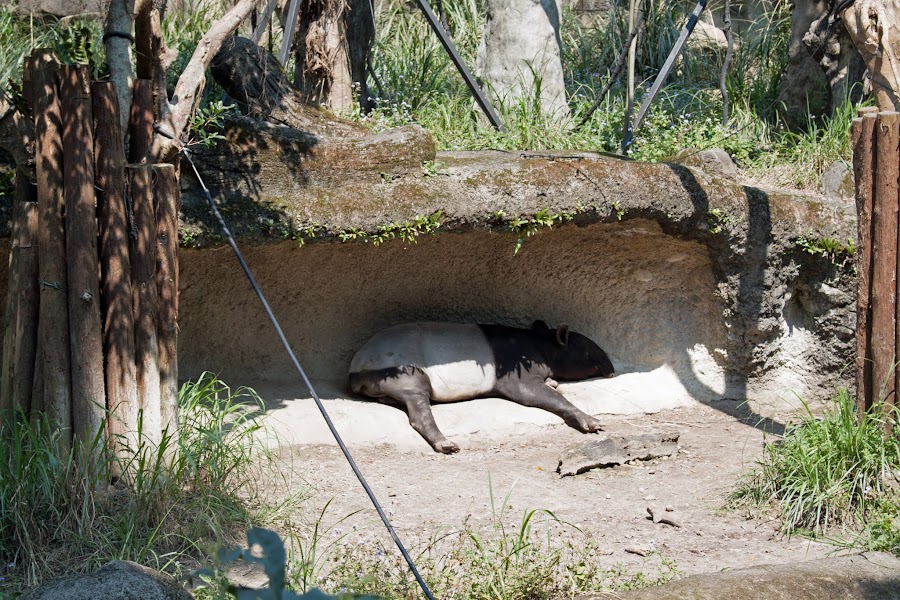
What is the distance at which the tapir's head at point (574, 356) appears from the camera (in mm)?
7355

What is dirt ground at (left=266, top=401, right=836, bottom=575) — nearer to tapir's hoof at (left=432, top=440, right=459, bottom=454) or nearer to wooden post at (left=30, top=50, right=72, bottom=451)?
tapir's hoof at (left=432, top=440, right=459, bottom=454)

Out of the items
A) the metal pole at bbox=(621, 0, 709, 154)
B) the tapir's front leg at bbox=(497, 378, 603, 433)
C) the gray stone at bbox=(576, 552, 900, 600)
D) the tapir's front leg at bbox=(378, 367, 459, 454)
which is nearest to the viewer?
the gray stone at bbox=(576, 552, 900, 600)

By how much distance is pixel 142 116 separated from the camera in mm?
4750

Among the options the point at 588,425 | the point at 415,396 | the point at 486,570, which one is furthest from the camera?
the point at 588,425

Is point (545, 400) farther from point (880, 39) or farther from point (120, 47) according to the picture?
point (120, 47)

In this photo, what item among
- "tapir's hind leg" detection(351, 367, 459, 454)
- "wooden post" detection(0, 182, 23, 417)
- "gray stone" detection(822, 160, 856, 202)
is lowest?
"tapir's hind leg" detection(351, 367, 459, 454)

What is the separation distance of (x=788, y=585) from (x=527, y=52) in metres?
6.13

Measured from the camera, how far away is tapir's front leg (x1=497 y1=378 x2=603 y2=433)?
6902mm

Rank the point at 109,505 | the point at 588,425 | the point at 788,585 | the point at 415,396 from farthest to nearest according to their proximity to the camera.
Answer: the point at 588,425
the point at 415,396
the point at 109,505
the point at 788,585

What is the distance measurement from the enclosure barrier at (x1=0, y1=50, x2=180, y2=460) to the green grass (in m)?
3.20

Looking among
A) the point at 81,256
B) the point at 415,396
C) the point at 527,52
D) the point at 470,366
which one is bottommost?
the point at 415,396

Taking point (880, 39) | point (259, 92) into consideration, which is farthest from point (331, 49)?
point (880, 39)

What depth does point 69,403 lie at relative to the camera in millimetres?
4398

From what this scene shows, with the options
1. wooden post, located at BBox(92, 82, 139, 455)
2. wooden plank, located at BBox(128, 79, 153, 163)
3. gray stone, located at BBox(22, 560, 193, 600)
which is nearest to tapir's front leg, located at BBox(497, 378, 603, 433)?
wooden post, located at BBox(92, 82, 139, 455)
